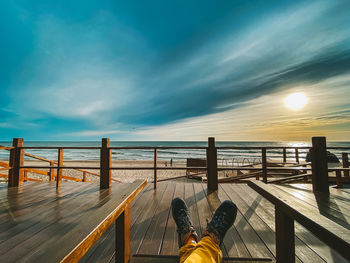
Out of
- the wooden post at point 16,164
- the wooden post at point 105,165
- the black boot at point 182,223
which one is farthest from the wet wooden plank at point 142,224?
the wooden post at point 16,164

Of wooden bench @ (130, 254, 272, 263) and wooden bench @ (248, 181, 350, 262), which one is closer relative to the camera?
wooden bench @ (248, 181, 350, 262)

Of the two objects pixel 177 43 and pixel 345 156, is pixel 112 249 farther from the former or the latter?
pixel 177 43

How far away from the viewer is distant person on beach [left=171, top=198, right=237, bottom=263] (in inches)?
32.5

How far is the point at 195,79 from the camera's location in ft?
27.9

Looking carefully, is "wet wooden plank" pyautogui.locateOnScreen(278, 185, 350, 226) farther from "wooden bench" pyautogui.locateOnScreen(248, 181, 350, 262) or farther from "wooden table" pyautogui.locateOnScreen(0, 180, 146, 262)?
"wooden table" pyautogui.locateOnScreen(0, 180, 146, 262)

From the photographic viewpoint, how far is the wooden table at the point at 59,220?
459 mm

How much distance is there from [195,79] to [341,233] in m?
8.73

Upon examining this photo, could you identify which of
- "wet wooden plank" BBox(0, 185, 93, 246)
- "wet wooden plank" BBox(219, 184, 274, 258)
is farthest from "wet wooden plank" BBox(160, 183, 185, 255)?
"wet wooden plank" BBox(0, 185, 93, 246)

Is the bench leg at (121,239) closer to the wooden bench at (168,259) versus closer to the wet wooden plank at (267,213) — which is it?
the wooden bench at (168,259)

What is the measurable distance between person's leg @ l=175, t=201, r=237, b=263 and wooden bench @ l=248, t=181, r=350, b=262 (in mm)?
356

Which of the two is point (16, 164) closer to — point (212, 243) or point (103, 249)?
point (103, 249)

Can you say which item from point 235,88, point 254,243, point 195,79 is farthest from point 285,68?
point 254,243

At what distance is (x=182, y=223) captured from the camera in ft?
4.15

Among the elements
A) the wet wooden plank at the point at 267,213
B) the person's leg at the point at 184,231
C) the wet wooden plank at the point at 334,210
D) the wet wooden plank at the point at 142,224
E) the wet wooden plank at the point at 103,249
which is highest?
the wet wooden plank at the point at 334,210
